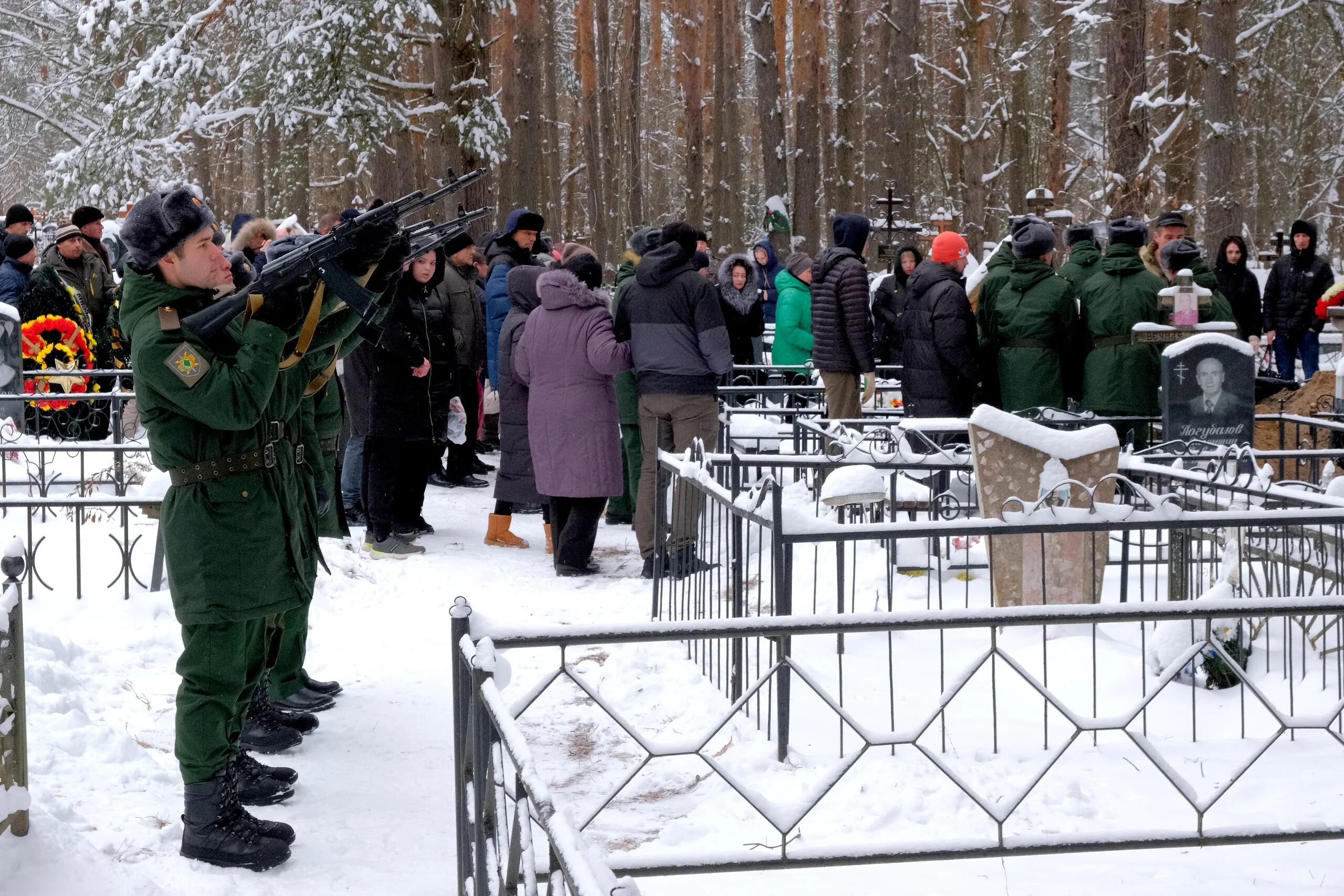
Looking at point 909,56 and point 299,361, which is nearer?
point 299,361

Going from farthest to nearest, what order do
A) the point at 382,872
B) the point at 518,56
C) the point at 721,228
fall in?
the point at 721,228, the point at 518,56, the point at 382,872

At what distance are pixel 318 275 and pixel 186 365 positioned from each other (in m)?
0.60

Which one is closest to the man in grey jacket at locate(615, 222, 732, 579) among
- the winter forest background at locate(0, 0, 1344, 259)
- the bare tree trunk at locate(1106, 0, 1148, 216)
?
the winter forest background at locate(0, 0, 1344, 259)

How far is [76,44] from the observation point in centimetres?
1917

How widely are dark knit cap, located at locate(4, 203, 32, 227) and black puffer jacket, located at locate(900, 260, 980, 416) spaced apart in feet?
24.8

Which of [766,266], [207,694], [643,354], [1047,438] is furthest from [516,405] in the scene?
[766,266]

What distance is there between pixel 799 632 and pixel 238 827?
6.13 feet

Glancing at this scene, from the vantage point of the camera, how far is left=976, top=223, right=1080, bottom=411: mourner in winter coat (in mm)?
9133

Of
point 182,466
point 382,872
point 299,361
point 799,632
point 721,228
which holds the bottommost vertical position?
point 382,872

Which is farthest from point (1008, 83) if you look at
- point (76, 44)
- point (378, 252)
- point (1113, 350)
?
point (378, 252)

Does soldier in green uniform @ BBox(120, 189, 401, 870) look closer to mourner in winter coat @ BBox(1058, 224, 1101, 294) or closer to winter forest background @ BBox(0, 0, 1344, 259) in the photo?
mourner in winter coat @ BBox(1058, 224, 1101, 294)

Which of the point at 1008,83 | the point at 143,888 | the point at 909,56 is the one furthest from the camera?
the point at 1008,83

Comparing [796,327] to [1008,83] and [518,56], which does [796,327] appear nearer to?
[518,56]

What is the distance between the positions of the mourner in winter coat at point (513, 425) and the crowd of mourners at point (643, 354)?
1 centimetres
